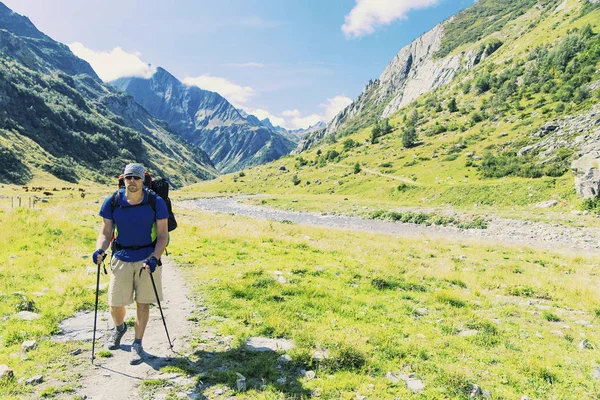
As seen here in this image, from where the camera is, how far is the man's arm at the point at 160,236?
7.38 meters

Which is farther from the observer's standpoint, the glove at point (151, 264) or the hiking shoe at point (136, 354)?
the hiking shoe at point (136, 354)

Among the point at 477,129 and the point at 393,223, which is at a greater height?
the point at 477,129

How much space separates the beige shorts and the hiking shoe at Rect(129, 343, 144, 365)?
946mm

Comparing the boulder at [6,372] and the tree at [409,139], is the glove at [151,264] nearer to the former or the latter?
the boulder at [6,372]

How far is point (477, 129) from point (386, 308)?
103420 millimetres

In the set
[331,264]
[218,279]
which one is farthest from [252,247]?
[218,279]

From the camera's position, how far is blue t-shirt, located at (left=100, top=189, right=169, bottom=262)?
24.2ft

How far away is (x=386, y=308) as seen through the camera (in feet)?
36.6

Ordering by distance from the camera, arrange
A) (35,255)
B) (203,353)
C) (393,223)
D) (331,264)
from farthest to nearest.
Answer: (393,223)
(331,264)
(35,255)
(203,353)

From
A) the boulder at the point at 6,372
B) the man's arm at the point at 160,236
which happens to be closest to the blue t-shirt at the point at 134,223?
the man's arm at the point at 160,236

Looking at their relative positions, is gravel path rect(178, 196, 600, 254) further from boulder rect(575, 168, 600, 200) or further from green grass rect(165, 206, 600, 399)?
green grass rect(165, 206, 600, 399)

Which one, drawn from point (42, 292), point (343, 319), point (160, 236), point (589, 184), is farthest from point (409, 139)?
point (160, 236)

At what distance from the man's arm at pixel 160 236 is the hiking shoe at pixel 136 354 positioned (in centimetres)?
201

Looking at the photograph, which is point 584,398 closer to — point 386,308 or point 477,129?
point 386,308
